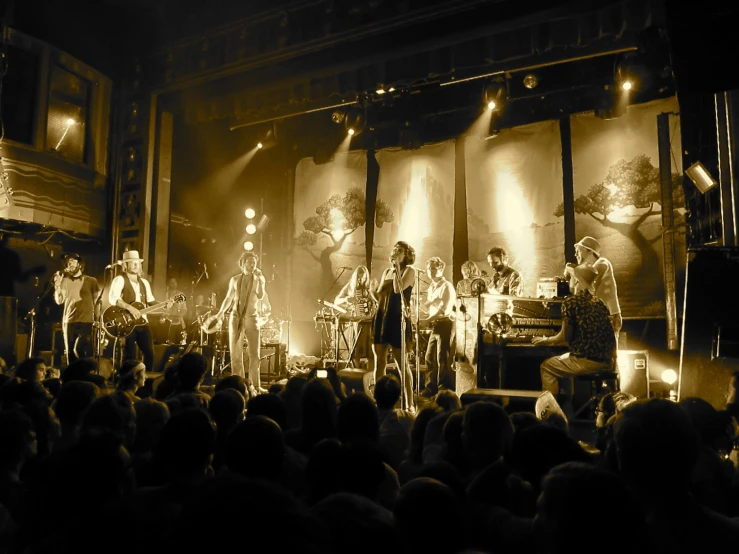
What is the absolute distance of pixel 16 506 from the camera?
255cm

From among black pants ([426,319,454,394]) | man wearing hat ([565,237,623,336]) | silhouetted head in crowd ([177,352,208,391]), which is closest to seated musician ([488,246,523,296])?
man wearing hat ([565,237,623,336])

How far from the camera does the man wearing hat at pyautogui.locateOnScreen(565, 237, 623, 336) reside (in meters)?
9.79

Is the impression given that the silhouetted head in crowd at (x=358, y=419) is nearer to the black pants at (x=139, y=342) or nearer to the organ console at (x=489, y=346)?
the organ console at (x=489, y=346)

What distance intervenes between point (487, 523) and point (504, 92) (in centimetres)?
1265

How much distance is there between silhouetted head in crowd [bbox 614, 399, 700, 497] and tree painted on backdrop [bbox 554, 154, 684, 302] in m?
12.6

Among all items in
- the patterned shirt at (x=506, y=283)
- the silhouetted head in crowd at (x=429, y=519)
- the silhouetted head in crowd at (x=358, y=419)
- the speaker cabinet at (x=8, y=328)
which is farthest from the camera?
the patterned shirt at (x=506, y=283)

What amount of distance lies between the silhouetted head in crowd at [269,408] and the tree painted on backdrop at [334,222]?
43.2 feet

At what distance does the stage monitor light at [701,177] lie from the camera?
A: 274 inches

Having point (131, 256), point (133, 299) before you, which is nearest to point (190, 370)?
point (133, 299)

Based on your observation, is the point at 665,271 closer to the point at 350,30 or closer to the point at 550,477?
the point at 350,30

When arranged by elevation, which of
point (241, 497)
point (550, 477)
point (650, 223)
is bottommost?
point (550, 477)

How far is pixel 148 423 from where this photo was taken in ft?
12.0

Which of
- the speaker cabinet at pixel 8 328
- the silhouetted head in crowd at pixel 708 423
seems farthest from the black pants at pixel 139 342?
the silhouetted head in crowd at pixel 708 423

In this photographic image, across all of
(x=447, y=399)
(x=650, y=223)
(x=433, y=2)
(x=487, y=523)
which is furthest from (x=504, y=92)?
(x=487, y=523)
